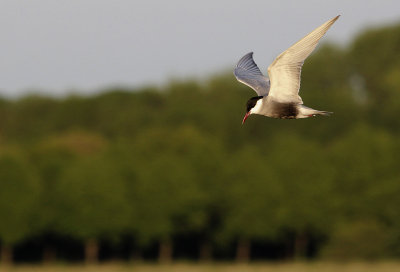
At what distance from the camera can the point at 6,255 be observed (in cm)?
5397

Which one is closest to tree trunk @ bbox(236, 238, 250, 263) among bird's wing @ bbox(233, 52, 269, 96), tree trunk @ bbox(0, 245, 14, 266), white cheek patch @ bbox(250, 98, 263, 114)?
tree trunk @ bbox(0, 245, 14, 266)

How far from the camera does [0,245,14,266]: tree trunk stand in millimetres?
53028

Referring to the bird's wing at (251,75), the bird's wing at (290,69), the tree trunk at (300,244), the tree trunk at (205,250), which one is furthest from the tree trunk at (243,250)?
the bird's wing at (290,69)

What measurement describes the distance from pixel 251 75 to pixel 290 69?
90.7 inches

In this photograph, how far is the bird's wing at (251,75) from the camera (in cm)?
1474

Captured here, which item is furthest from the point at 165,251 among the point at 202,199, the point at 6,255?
the point at 6,255

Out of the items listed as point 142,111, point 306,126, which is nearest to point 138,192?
point 306,126

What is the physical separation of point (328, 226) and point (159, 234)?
880 cm

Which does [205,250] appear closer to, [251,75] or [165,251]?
[165,251]

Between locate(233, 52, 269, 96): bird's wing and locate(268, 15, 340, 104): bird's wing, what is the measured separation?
0.90 m

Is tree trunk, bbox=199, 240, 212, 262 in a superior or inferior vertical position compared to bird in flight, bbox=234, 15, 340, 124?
inferior

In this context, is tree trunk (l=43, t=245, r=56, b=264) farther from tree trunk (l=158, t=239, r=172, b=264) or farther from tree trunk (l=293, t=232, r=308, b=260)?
tree trunk (l=293, t=232, r=308, b=260)

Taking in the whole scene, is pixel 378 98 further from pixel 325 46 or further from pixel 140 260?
pixel 140 260

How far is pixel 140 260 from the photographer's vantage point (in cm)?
5447
